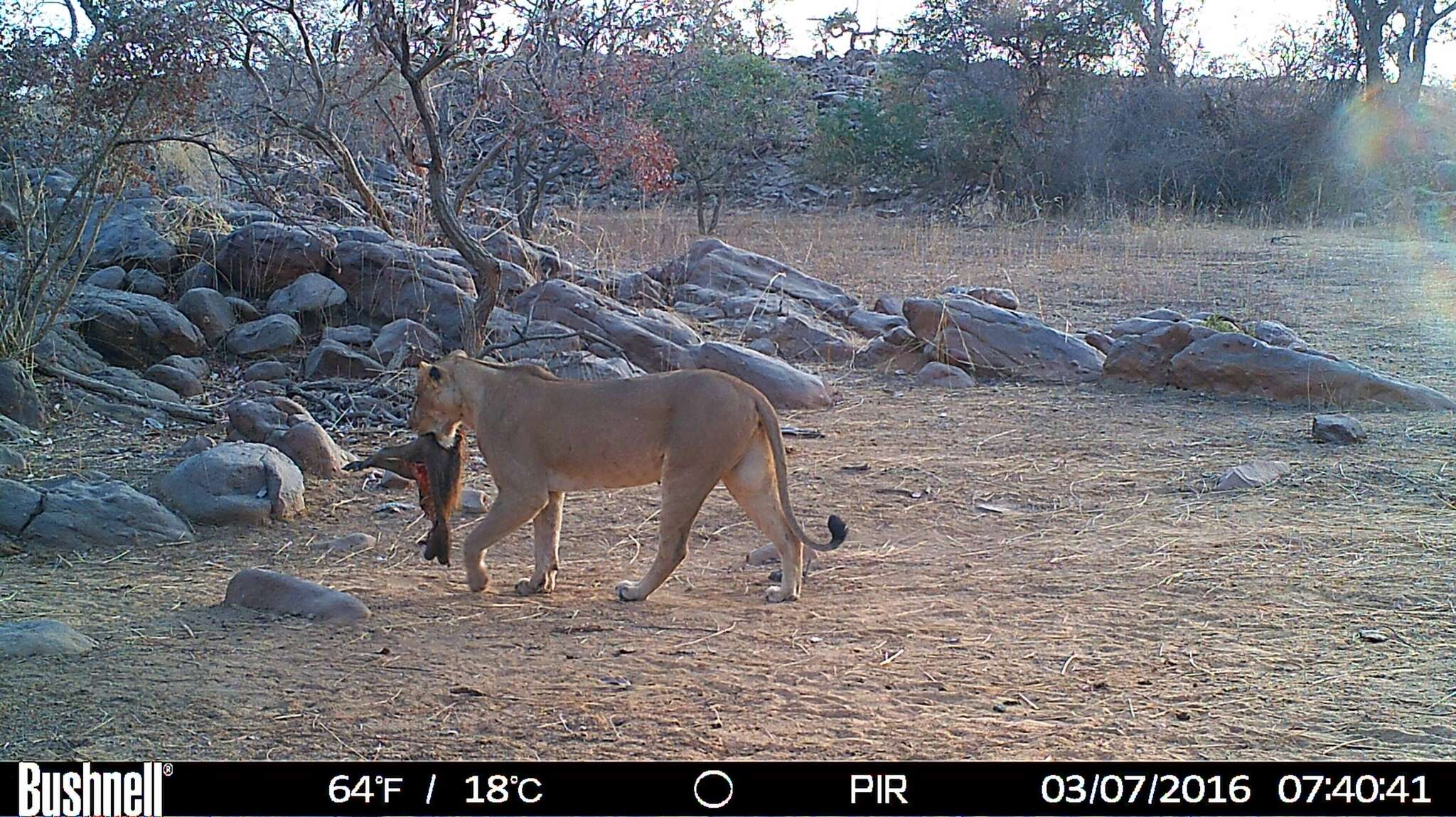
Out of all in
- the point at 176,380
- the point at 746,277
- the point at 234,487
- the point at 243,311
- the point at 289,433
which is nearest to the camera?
the point at 234,487

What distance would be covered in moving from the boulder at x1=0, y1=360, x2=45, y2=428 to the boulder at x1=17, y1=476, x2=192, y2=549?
6.55 ft

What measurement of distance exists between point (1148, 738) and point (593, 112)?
11.5 m

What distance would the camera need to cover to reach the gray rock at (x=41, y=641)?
495cm

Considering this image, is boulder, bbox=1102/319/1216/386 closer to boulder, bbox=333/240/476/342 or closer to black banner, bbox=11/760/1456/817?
boulder, bbox=333/240/476/342

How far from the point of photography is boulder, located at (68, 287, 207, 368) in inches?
427

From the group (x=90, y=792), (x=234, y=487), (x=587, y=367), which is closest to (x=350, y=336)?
(x=587, y=367)

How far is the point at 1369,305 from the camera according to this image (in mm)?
15477

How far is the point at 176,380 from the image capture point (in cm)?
1042

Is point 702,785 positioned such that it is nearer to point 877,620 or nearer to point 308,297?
point 877,620

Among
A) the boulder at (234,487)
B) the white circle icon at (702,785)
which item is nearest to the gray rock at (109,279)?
the boulder at (234,487)

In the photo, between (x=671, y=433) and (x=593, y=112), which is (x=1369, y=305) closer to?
(x=593, y=112)

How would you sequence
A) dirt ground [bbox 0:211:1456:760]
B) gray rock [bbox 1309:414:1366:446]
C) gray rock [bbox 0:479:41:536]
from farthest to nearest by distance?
1. gray rock [bbox 1309:414:1366:446]
2. gray rock [bbox 0:479:41:536]
3. dirt ground [bbox 0:211:1456:760]

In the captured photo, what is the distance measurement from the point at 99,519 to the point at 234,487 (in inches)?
30.0

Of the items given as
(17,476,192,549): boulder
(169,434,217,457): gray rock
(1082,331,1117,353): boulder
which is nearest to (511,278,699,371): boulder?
(169,434,217,457): gray rock
